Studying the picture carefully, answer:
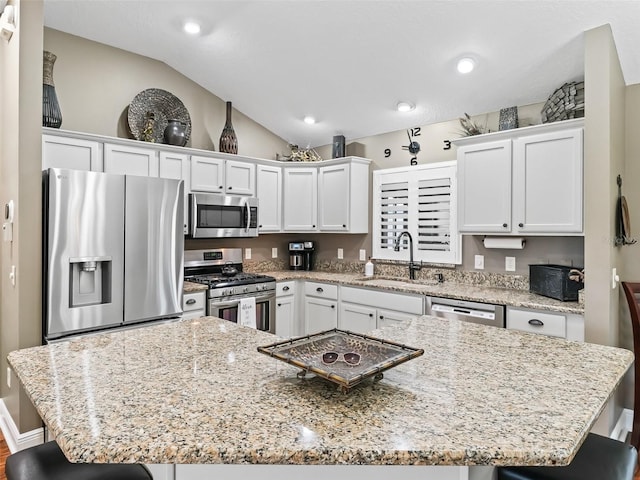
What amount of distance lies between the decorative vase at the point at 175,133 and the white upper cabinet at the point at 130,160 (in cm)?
24

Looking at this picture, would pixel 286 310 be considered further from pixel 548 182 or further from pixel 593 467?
pixel 593 467

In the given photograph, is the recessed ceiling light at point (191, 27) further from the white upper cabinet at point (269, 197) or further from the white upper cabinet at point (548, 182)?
the white upper cabinet at point (548, 182)

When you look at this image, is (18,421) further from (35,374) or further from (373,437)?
(373,437)

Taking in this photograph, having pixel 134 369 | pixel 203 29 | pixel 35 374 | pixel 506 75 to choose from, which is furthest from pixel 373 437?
pixel 203 29

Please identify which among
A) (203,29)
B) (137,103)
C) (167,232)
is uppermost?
(203,29)

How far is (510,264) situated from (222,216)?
2705 millimetres

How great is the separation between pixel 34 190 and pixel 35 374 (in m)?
1.64

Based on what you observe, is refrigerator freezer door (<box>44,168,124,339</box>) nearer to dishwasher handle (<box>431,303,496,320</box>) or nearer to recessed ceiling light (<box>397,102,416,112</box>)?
dishwasher handle (<box>431,303,496,320</box>)

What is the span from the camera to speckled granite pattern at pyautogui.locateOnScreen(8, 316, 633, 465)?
86 cm

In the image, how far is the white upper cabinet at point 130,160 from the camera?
10.9 feet

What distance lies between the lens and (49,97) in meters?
3.02

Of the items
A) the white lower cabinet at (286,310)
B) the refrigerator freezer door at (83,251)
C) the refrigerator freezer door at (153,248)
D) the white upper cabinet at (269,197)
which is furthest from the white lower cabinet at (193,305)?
the white upper cabinet at (269,197)

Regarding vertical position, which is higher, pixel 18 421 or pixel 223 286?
pixel 223 286

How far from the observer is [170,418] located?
991 millimetres
